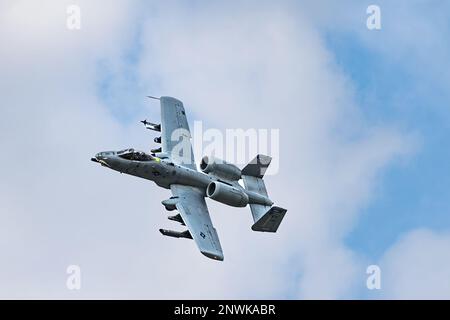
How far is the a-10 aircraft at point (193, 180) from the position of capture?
77500 mm

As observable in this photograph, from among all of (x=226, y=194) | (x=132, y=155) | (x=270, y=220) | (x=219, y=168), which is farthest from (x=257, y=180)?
(x=132, y=155)

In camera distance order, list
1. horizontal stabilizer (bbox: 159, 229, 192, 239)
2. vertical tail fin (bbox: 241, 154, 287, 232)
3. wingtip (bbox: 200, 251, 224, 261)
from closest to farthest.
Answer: wingtip (bbox: 200, 251, 224, 261), horizontal stabilizer (bbox: 159, 229, 192, 239), vertical tail fin (bbox: 241, 154, 287, 232)

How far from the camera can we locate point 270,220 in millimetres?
79312

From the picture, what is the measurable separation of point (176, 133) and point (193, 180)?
21.6ft

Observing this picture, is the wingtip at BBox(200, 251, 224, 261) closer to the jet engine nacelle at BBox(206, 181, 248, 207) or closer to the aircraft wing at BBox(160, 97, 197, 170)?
the jet engine nacelle at BBox(206, 181, 248, 207)

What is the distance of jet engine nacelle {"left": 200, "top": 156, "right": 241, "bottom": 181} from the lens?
82.2m

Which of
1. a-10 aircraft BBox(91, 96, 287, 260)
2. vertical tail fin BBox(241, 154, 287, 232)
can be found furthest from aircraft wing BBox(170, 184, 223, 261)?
vertical tail fin BBox(241, 154, 287, 232)

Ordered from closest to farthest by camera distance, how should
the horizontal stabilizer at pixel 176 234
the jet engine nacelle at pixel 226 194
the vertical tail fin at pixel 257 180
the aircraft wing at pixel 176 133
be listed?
the horizontal stabilizer at pixel 176 234 → the jet engine nacelle at pixel 226 194 → the vertical tail fin at pixel 257 180 → the aircraft wing at pixel 176 133

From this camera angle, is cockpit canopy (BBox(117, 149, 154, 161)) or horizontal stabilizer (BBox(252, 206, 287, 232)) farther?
horizontal stabilizer (BBox(252, 206, 287, 232))

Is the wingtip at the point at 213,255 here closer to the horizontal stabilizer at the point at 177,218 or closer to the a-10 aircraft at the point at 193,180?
the a-10 aircraft at the point at 193,180

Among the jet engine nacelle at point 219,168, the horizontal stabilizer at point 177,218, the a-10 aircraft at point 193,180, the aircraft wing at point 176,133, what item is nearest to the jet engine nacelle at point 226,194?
the a-10 aircraft at point 193,180

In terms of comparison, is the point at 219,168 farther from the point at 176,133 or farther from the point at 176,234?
the point at 176,234

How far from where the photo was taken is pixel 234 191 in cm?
8112

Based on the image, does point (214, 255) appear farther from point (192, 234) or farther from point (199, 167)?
point (199, 167)
